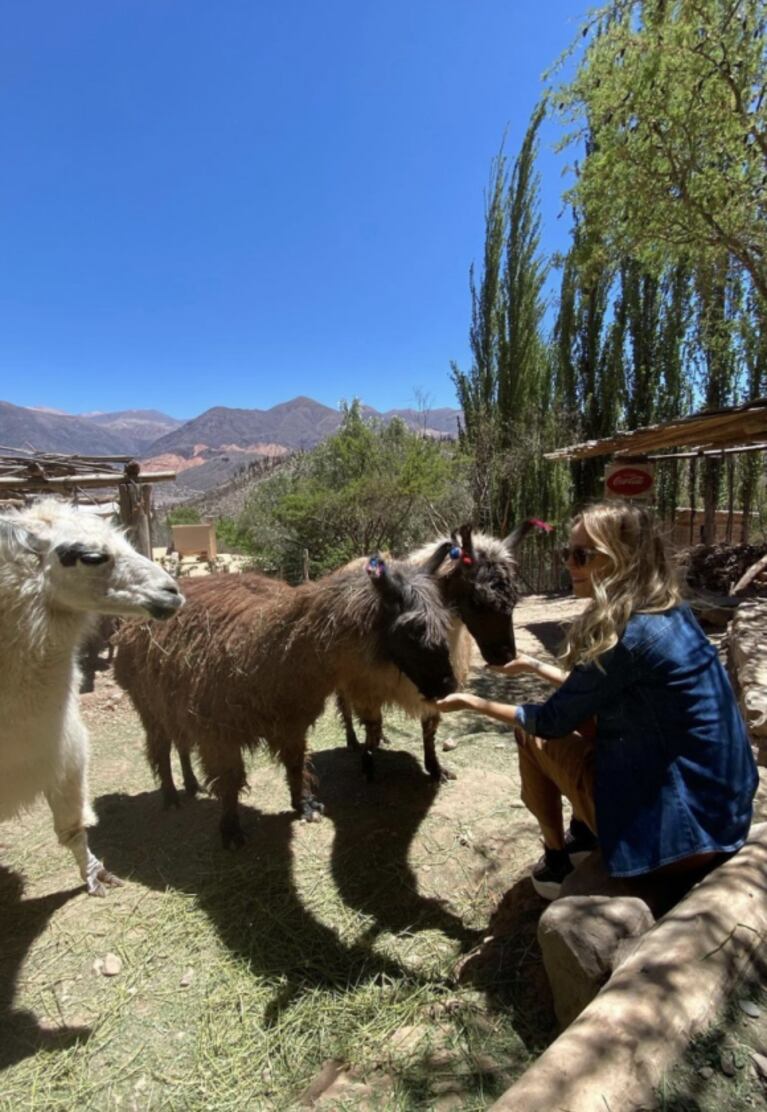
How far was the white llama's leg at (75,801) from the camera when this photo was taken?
2.96 m

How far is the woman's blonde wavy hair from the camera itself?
2.10 meters

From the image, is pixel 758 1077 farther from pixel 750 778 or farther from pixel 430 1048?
pixel 430 1048

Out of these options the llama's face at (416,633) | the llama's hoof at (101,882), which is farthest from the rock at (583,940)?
the llama's hoof at (101,882)

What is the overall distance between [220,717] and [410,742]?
7.12 ft

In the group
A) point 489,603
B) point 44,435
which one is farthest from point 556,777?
point 44,435

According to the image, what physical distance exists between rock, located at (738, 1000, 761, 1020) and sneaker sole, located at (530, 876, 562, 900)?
87 cm

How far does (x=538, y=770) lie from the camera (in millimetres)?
2594

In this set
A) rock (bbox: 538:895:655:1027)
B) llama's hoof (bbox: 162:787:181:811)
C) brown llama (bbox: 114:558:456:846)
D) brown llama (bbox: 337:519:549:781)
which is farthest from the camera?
llama's hoof (bbox: 162:787:181:811)

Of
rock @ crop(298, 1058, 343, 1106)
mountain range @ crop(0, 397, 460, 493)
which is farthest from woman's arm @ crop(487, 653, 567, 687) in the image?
mountain range @ crop(0, 397, 460, 493)

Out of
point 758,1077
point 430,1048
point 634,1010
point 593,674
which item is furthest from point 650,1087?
point 593,674

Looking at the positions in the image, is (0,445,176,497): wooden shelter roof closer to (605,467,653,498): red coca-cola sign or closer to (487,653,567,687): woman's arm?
(487,653,567,687): woman's arm

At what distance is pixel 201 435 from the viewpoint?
11300cm

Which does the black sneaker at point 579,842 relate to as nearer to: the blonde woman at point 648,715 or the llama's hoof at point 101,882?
the blonde woman at point 648,715

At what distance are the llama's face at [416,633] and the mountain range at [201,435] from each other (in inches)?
2222
